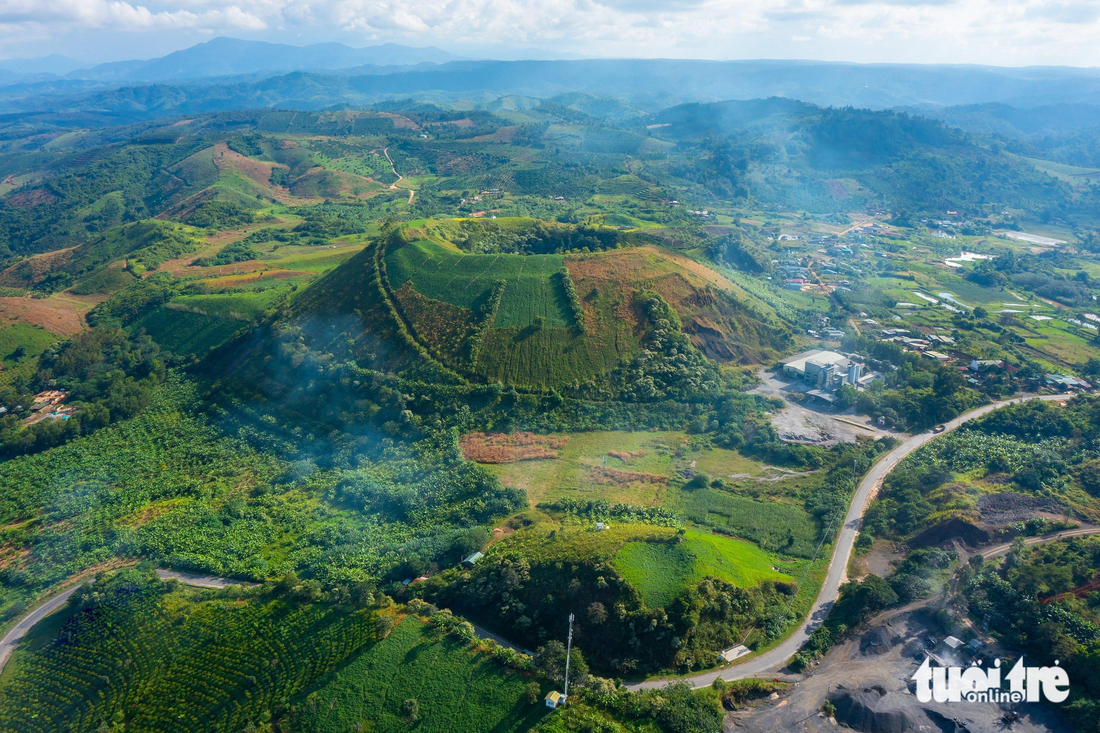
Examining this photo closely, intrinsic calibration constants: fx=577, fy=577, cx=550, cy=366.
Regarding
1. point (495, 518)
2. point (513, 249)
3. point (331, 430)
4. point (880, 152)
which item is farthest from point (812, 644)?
point (880, 152)

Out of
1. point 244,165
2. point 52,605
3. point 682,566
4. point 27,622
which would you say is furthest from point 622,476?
point 244,165

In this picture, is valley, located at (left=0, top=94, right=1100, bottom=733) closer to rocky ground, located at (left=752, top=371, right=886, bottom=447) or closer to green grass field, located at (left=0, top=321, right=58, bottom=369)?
rocky ground, located at (left=752, top=371, right=886, bottom=447)

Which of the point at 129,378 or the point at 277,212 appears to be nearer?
the point at 129,378

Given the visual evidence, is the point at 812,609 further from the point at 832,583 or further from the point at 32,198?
the point at 32,198

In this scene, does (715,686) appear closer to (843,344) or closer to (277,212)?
(843,344)

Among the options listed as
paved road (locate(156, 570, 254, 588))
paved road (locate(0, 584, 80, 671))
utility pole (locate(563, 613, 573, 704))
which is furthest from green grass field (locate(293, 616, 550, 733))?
paved road (locate(0, 584, 80, 671))
